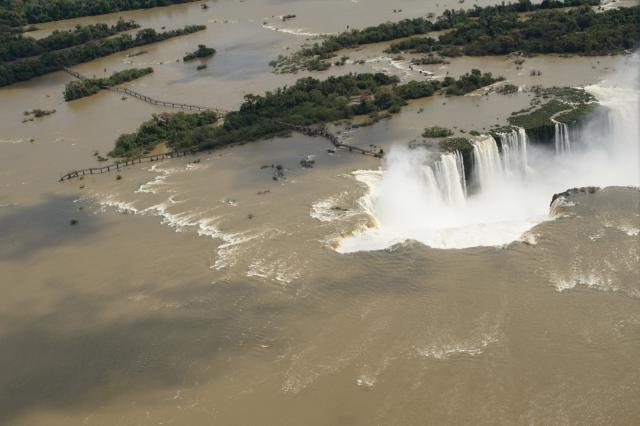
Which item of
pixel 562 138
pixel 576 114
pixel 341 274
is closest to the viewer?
pixel 341 274

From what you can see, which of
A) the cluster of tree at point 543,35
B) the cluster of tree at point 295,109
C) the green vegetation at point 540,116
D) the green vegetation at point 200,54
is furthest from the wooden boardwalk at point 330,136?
the green vegetation at point 200,54

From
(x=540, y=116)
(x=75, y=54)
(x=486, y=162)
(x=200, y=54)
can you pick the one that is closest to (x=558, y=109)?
(x=540, y=116)

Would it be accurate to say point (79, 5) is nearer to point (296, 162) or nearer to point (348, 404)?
point (296, 162)

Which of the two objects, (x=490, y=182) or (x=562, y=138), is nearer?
(x=490, y=182)

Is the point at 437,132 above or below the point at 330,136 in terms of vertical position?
below

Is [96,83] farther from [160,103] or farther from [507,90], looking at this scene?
[507,90]

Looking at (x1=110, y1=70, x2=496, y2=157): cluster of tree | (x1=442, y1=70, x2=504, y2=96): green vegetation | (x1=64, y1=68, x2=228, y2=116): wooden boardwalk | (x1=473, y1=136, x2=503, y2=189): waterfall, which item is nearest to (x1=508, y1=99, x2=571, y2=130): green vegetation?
(x1=473, y1=136, x2=503, y2=189): waterfall
